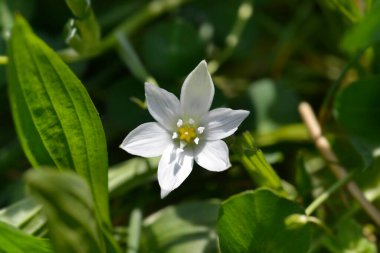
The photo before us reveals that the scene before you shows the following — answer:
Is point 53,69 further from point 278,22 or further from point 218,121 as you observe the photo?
point 278,22

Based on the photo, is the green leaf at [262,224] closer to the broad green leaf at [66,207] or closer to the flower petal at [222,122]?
the flower petal at [222,122]

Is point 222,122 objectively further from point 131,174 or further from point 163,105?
point 131,174

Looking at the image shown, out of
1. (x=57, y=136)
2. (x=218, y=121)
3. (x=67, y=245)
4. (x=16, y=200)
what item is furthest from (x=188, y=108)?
(x=16, y=200)

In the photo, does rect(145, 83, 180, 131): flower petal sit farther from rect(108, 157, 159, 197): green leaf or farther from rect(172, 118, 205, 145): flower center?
rect(108, 157, 159, 197): green leaf

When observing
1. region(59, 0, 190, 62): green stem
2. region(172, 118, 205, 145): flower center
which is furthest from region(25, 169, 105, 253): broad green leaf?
region(59, 0, 190, 62): green stem

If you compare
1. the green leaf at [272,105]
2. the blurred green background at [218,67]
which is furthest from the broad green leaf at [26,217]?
the green leaf at [272,105]

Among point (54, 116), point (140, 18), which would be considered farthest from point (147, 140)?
point (140, 18)
